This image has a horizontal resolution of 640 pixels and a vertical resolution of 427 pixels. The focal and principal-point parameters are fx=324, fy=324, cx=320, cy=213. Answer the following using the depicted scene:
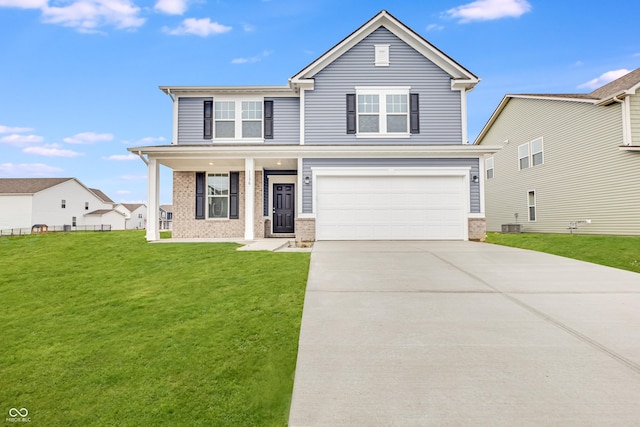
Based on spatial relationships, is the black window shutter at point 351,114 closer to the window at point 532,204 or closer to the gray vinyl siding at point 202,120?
the gray vinyl siding at point 202,120

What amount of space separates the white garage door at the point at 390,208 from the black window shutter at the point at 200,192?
4962 mm

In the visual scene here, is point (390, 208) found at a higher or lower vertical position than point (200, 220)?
higher

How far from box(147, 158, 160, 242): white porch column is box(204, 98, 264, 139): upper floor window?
253 centimetres

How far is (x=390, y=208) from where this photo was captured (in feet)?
37.9

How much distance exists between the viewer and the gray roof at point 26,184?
112 feet

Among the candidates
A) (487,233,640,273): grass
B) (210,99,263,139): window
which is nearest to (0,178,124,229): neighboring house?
(210,99,263,139): window

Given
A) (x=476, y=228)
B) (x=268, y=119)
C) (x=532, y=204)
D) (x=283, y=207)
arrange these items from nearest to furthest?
1. (x=476, y=228)
2. (x=268, y=119)
3. (x=283, y=207)
4. (x=532, y=204)

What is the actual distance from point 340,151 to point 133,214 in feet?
170

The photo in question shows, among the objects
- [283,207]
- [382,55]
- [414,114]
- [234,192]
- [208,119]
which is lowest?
[283,207]

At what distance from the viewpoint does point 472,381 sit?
2645mm

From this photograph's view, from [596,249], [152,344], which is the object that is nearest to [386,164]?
[596,249]

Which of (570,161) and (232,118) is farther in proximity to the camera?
(570,161)

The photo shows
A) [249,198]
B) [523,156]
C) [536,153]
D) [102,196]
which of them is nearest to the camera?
[249,198]

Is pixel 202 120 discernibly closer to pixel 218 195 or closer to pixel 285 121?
pixel 218 195
